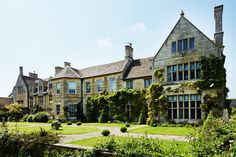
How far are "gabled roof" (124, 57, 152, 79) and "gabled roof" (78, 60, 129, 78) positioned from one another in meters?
1.18

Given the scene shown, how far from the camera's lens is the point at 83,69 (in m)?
36.0

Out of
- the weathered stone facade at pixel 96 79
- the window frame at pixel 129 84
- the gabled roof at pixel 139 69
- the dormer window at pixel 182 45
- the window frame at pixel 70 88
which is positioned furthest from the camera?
the window frame at pixel 70 88

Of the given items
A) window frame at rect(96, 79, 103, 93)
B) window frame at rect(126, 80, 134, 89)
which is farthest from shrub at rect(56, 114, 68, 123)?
window frame at rect(126, 80, 134, 89)

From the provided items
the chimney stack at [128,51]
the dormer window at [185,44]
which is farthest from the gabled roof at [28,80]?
the dormer window at [185,44]

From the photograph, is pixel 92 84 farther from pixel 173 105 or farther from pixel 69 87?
pixel 173 105

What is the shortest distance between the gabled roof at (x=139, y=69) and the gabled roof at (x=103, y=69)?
118 cm

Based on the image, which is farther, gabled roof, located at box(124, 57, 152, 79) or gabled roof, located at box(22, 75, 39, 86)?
gabled roof, located at box(22, 75, 39, 86)

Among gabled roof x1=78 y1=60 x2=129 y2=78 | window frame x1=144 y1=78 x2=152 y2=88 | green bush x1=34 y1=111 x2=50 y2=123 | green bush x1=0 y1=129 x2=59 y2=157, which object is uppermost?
gabled roof x1=78 y1=60 x2=129 y2=78

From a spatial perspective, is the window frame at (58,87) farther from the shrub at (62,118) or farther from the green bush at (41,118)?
the green bush at (41,118)

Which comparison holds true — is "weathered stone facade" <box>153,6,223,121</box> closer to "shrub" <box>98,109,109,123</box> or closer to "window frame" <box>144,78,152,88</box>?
"window frame" <box>144,78,152,88</box>

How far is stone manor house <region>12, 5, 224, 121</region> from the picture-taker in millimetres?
20266

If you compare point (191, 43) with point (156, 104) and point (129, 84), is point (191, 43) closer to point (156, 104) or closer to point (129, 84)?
point (156, 104)

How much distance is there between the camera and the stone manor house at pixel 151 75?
66.5ft

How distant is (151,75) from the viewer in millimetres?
24328
